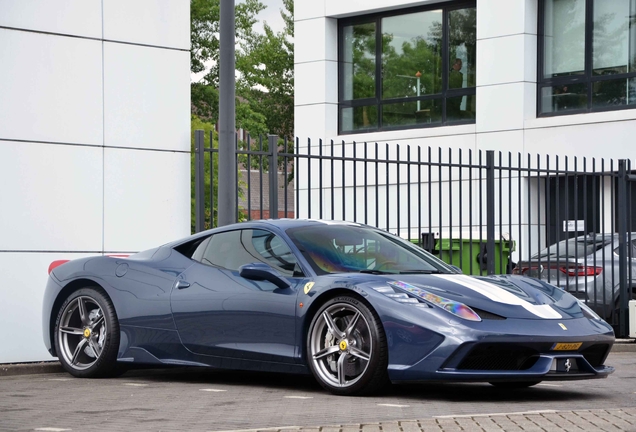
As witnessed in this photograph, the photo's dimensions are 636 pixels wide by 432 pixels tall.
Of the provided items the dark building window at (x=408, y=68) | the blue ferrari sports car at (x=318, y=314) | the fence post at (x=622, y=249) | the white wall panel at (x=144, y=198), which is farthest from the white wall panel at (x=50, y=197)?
the dark building window at (x=408, y=68)

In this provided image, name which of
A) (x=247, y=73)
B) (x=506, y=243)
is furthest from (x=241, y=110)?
(x=506, y=243)

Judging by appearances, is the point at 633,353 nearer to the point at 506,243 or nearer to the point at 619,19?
the point at 506,243

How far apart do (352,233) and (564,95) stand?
1478 cm

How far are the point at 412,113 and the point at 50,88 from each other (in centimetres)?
1481

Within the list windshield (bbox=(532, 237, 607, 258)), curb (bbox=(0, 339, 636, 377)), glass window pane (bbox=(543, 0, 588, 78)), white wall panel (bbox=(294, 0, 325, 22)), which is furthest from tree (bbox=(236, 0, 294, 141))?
curb (bbox=(0, 339, 636, 377))

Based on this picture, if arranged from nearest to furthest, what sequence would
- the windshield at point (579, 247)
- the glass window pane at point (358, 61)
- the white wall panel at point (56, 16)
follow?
the white wall panel at point (56, 16) → the windshield at point (579, 247) → the glass window pane at point (358, 61)

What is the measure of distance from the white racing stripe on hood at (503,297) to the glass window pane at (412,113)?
1673 centimetres

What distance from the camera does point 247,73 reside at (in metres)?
50.1

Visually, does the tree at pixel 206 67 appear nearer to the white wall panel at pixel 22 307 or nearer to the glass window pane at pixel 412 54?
the glass window pane at pixel 412 54

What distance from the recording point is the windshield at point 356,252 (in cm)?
828

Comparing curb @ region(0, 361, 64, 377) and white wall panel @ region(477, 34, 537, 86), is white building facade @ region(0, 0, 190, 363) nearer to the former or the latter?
curb @ region(0, 361, 64, 377)

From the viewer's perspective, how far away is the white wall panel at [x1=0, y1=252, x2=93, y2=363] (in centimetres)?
1044

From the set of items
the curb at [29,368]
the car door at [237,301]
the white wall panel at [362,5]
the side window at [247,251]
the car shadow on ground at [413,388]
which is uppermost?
the white wall panel at [362,5]

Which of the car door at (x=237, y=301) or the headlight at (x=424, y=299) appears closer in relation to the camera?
the headlight at (x=424, y=299)
